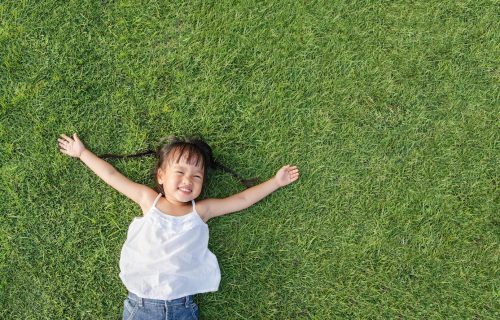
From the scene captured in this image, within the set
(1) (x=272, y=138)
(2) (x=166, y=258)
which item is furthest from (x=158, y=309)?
(1) (x=272, y=138)

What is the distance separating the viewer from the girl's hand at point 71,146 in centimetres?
328

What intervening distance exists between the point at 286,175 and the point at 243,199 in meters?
0.36

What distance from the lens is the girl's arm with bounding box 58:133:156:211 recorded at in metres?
3.21

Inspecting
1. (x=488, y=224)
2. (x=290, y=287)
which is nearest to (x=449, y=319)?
(x=488, y=224)

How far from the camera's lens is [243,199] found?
3250 mm

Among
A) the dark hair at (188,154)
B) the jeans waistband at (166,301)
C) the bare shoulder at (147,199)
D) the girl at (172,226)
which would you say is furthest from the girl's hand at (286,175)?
the jeans waistband at (166,301)

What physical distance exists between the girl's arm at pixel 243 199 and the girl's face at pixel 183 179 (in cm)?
19

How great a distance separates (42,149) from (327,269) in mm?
2270

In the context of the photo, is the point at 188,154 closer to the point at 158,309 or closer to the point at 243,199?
the point at 243,199

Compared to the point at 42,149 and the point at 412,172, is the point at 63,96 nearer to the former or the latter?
the point at 42,149

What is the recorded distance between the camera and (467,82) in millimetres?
3275

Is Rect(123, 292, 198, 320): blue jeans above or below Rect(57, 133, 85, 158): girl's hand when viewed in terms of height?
below

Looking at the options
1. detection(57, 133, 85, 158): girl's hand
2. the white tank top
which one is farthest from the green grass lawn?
the white tank top

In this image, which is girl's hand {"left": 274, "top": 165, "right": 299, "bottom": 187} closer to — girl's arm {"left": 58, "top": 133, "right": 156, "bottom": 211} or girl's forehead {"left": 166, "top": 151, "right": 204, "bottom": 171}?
girl's forehead {"left": 166, "top": 151, "right": 204, "bottom": 171}
